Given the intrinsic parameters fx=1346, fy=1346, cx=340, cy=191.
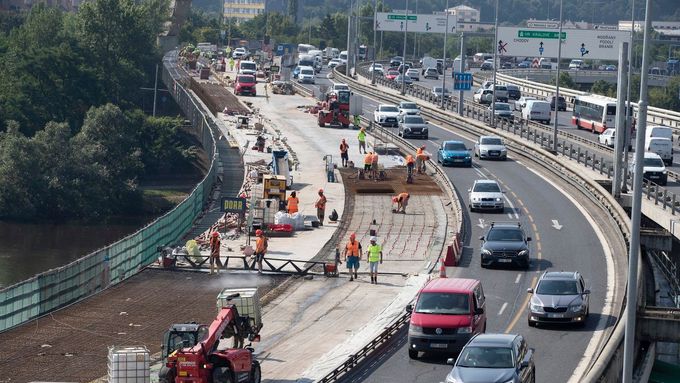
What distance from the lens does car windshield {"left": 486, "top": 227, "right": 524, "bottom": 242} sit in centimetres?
4281

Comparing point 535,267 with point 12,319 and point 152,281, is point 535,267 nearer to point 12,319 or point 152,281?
point 152,281

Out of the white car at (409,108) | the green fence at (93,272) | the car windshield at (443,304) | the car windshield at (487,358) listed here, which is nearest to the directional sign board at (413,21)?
the white car at (409,108)

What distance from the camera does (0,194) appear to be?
8694 cm

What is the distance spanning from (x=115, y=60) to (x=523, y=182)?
77.9 metres

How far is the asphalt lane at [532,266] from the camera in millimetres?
30812

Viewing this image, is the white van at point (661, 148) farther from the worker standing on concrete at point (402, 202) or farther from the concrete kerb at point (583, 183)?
the worker standing on concrete at point (402, 202)

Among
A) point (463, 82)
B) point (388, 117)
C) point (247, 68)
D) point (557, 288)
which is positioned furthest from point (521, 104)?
point (557, 288)

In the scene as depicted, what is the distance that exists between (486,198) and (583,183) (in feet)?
24.4

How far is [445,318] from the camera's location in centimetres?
3086

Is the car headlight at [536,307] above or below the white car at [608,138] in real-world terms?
below

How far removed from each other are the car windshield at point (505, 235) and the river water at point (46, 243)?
104ft

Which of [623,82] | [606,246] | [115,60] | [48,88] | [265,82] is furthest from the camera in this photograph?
[115,60]

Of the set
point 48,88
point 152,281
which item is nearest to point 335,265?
point 152,281

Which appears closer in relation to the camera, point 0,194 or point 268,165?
point 268,165
